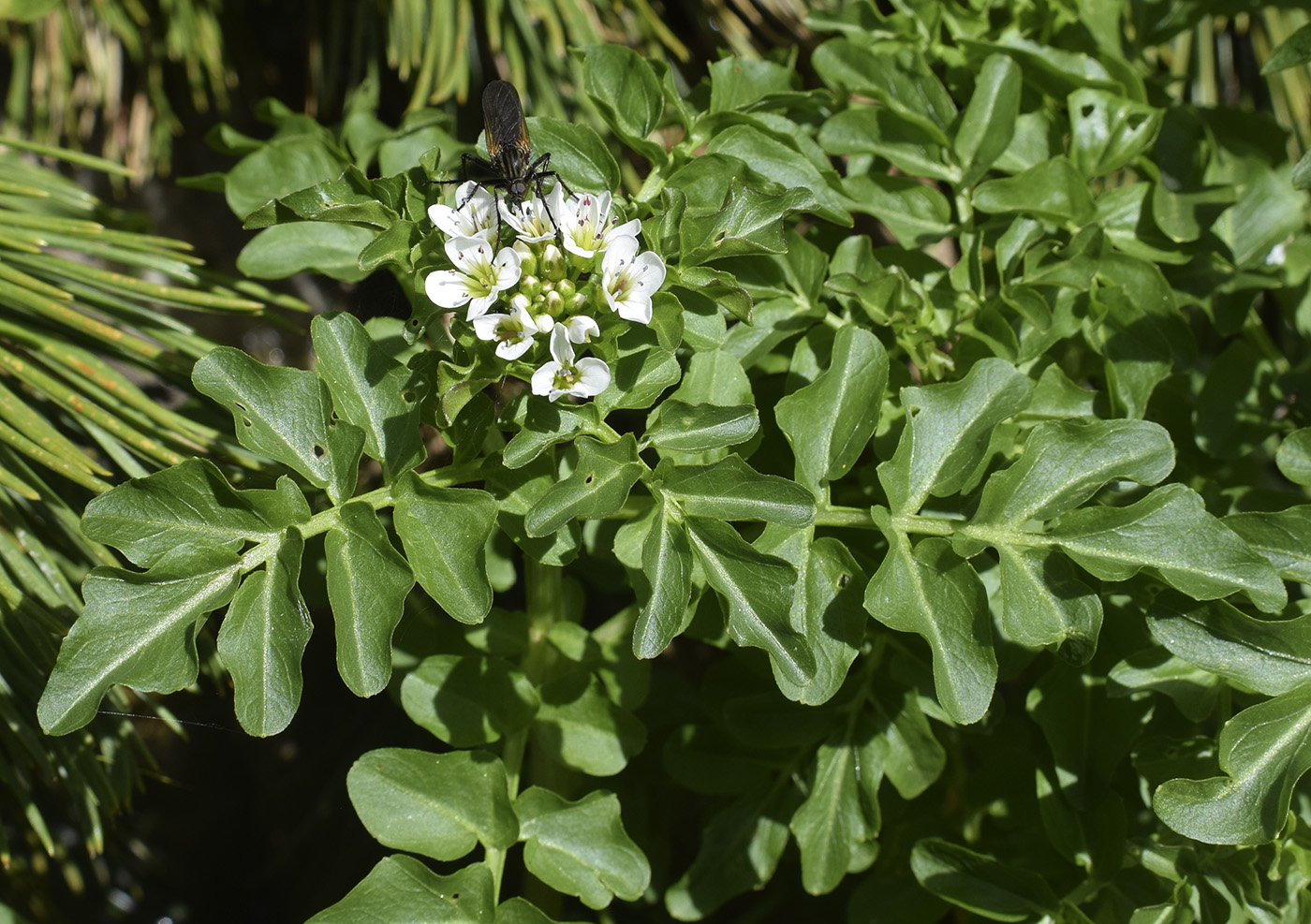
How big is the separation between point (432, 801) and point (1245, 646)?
2.97 ft

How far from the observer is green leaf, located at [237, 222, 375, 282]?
4.33 ft

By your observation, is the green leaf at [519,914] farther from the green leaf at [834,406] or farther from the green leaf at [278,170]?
the green leaf at [278,170]

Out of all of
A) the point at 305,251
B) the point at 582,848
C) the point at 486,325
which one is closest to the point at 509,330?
the point at 486,325

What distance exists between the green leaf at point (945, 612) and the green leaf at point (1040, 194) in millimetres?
502

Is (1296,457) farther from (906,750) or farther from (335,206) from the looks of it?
(335,206)

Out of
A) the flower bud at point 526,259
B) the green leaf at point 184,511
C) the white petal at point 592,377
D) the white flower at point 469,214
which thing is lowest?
the green leaf at point 184,511

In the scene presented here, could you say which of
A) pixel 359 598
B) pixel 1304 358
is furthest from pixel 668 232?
pixel 1304 358

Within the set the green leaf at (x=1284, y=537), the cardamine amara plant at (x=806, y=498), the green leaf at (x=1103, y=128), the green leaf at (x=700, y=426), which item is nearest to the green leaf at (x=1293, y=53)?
the cardamine amara plant at (x=806, y=498)

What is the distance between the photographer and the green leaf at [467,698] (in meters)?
1.21

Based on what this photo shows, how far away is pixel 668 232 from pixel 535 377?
0.24 meters

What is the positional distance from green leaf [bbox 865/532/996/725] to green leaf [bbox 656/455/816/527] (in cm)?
12

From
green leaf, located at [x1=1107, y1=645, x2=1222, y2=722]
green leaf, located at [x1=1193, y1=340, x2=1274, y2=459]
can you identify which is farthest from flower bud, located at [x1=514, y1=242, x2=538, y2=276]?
green leaf, located at [x1=1193, y1=340, x2=1274, y2=459]

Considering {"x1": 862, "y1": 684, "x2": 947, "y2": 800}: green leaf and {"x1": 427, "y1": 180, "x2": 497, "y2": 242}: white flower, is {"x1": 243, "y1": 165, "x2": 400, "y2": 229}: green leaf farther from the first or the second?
{"x1": 862, "y1": 684, "x2": 947, "y2": 800}: green leaf

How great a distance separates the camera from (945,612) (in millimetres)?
1023
